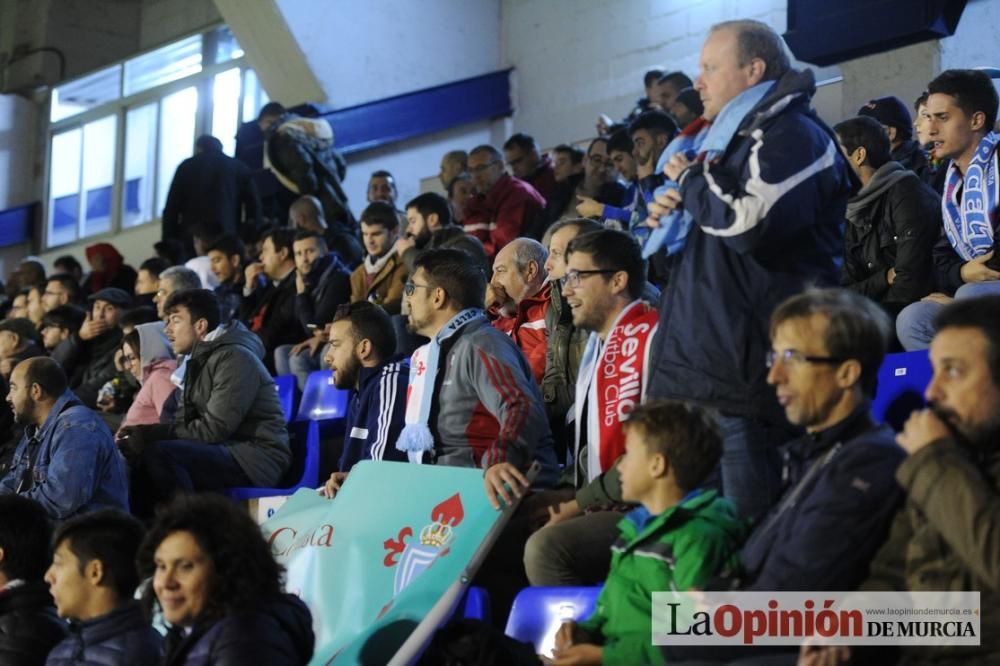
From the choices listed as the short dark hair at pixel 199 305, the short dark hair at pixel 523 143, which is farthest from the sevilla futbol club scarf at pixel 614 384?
the short dark hair at pixel 523 143

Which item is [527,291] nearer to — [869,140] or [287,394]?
[869,140]

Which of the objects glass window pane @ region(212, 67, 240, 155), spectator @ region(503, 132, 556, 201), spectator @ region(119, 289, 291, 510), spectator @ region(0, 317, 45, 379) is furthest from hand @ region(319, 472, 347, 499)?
glass window pane @ region(212, 67, 240, 155)

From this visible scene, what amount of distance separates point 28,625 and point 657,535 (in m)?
1.91

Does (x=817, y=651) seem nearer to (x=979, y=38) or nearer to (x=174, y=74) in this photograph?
(x=979, y=38)

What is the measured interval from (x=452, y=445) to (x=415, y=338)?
199 centimetres

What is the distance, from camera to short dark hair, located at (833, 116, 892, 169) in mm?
4902

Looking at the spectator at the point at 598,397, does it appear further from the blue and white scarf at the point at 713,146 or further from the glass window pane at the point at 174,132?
the glass window pane at the point at 174,132

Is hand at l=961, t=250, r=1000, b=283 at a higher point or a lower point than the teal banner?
higher

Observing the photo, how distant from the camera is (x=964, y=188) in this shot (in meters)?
4.37

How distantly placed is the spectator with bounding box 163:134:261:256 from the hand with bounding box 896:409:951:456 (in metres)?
8.14

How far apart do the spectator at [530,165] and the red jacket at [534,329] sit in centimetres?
314

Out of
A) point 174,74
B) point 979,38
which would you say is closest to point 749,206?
point 979,38

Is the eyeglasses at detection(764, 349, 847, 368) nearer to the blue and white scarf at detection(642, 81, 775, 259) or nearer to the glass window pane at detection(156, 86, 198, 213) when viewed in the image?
the blue and white scarf at detection(642, 81, 775, 259)

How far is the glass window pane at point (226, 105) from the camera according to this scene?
14.2 meters
